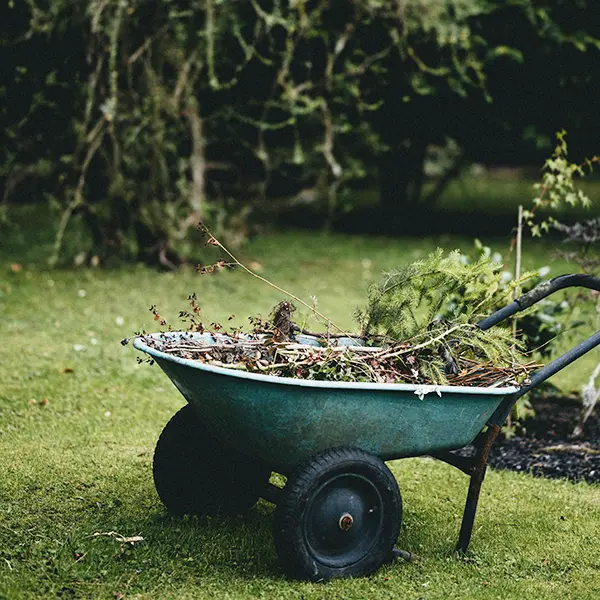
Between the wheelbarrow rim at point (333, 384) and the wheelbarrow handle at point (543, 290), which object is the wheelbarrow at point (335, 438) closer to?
the wheelbarrow rim at point (333, 384)

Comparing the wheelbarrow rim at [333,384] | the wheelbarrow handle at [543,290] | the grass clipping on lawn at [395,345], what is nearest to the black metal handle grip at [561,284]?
the wheelbarrow handle at [543,290]

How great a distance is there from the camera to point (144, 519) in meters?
3.80

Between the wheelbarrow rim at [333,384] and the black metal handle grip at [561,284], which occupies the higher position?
the black metal handle grip at [561,284]

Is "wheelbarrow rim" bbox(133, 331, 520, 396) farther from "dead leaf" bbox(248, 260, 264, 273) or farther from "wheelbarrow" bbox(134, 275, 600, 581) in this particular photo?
"dead leaf" bbox(248, 260, 264, 273)

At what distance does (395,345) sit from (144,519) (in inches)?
49.1

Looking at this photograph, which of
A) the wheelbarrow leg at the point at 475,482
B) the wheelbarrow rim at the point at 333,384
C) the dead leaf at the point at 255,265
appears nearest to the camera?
the wheelbarrow rim at the point at 333,384

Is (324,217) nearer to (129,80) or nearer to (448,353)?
(129,80)

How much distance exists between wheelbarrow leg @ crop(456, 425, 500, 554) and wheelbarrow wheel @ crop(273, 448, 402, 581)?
35 centimetres

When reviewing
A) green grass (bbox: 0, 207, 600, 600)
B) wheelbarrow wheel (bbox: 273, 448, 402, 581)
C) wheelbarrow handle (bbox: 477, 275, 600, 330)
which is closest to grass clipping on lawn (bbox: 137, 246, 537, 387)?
wheelbarrow handle (bbox: 477, 275, 600, 330)

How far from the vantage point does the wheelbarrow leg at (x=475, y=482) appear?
Result: 3471 millimetres

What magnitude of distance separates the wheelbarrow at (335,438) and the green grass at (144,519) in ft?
0.50

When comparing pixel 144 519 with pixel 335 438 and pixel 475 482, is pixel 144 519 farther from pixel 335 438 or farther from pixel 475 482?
pixel 475 482

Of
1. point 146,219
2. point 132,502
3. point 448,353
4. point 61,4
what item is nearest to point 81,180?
point 146,219

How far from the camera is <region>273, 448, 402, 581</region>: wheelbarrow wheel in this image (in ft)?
10.2
